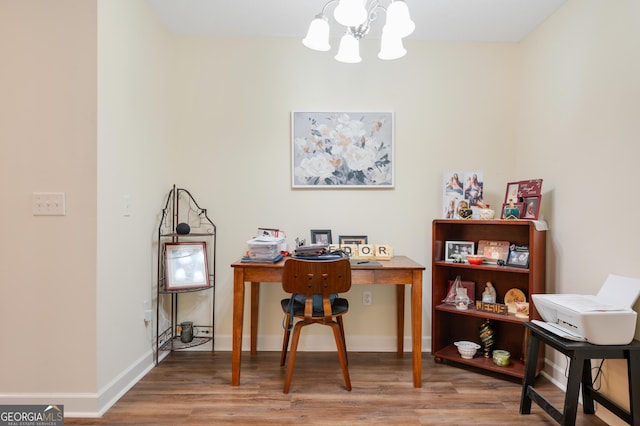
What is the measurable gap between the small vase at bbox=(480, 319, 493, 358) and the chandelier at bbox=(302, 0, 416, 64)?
195cm

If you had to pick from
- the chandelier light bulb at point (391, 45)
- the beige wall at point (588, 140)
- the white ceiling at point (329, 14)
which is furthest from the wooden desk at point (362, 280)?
the white ceiling at point (329, 14)

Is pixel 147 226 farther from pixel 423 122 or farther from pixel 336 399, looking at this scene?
pixel 423 122

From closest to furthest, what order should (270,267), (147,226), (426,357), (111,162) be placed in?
(111,162)
(270,267)
(147,226)
(426,357)

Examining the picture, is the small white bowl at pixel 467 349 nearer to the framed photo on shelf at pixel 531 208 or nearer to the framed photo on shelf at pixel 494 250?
the framed photo on shelf at pixel 494 250

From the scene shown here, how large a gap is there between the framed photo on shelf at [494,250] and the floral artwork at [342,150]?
0.83 metres

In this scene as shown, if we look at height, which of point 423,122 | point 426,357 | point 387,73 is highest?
point 387,73

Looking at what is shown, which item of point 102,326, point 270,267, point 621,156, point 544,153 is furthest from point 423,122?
point 102,326

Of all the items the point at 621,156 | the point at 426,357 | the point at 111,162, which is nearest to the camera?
the point at 621,156

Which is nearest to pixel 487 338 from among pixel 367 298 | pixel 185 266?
pixel 367 298

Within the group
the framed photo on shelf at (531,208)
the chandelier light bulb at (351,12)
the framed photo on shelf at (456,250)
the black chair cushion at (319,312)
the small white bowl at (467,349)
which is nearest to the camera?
the chandelier light bulb at (351,12)

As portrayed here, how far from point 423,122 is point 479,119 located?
0.45m

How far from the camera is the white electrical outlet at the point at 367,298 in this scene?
108 inches

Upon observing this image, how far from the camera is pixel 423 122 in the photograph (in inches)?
108

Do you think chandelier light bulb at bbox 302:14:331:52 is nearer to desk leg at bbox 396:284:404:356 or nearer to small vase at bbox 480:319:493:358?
desk leg at bbox 396:284:404:356
